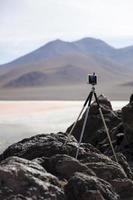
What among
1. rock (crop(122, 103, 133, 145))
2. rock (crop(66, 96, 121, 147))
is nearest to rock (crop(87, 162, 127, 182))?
rock (crop(122, 103, 133, 145))

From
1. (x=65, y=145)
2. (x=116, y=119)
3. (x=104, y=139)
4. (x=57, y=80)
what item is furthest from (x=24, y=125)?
(x=57, y=80)

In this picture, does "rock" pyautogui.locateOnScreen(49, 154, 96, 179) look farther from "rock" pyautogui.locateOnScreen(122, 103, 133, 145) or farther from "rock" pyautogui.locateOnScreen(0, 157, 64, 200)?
"rock" pyautogui.locateOnScreen(122, 103, 133, 145)

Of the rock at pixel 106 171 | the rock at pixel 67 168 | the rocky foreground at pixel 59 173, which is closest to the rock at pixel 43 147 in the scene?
the rocky foreground at pixel 59 173

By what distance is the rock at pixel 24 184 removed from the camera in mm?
7898

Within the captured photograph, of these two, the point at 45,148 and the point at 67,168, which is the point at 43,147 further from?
the point at 67,168

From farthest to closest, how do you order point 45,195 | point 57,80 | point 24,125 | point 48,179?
point 57,80
point 24,125
point 48,179
point 45,195

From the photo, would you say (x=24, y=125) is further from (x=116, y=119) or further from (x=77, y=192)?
→ (x=77, y=192)

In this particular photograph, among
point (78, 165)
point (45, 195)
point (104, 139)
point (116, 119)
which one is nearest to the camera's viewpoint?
point (45, 195)

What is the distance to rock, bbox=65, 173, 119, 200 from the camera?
27.1 feet

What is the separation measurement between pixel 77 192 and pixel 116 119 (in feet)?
45.0

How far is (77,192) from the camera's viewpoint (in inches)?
328

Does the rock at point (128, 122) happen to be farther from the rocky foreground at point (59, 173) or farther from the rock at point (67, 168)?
the rock at point (67, 168)

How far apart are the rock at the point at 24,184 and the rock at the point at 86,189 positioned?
17 centimetres

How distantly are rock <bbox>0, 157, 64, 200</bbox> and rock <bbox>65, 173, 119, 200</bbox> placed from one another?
6.7 inches
